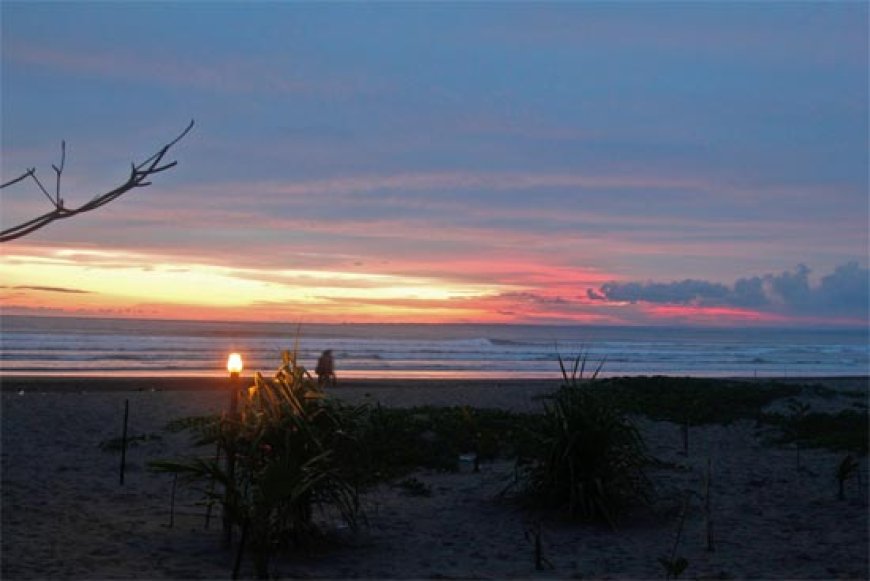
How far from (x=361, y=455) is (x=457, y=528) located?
1438 mm

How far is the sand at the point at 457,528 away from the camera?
7.30m

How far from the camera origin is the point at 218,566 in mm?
7223

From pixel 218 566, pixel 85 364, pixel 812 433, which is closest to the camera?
pixel 218 566

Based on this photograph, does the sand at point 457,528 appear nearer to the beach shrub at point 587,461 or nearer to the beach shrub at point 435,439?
the beach shrub at point 587,461

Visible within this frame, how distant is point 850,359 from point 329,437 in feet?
188

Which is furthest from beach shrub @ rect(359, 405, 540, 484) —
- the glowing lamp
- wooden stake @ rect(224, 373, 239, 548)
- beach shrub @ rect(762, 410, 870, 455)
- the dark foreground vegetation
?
beach shrub @ rect(762, 410, 870, 455)

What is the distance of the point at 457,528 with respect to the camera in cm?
882

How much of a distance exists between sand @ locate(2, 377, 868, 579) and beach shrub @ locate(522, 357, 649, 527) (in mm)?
229

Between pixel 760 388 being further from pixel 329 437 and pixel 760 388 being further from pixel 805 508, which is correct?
pixel 329 437

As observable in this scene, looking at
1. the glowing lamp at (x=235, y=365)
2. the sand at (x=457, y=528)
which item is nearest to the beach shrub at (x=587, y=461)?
the sand at (x=457, y=528)

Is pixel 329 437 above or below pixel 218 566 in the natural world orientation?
above

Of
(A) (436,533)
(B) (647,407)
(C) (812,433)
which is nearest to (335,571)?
(A) (436,533)

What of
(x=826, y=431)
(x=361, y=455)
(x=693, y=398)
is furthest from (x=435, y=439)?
(x=693, y=398)

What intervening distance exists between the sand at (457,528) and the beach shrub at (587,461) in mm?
229
